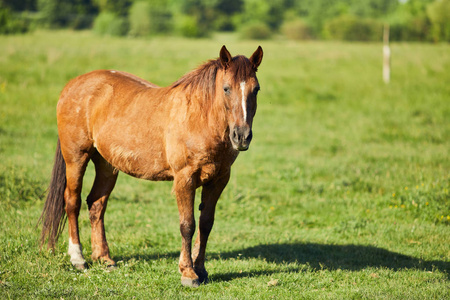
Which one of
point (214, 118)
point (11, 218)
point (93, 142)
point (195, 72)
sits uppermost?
point (195, 72)

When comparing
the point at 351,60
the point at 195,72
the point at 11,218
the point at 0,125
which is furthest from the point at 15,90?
the point at 351,60

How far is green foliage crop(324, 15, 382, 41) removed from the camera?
1637 inches

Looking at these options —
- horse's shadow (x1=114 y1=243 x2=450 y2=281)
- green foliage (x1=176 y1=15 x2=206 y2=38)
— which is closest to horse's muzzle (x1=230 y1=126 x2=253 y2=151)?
horse's shadow (x1=114 y1=243 x2=450 y2=281)

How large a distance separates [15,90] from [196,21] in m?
38.7

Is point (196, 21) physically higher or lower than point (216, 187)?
higher

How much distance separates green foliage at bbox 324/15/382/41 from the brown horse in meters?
39.5

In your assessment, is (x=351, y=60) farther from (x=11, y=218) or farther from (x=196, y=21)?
(x=196, y=21)

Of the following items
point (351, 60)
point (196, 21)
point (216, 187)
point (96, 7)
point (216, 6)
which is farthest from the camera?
point (216, 6)

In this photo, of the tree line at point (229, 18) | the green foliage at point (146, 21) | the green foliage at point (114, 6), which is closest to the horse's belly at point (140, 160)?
the tree line at point (229, 18)

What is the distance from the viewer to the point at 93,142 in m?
4.89

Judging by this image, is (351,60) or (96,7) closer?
(351,60)

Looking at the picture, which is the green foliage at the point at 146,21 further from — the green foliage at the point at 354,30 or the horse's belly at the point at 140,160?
the horse's belly at the point at 140,160

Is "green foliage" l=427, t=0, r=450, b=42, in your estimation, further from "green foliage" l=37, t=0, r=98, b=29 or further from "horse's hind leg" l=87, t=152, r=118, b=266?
"horse's hind leg" l=87, t=152, r=118, b=266

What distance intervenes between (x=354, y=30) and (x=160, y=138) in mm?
Result: 42860
